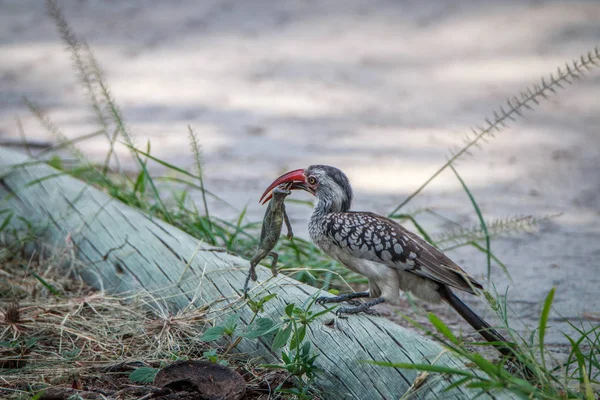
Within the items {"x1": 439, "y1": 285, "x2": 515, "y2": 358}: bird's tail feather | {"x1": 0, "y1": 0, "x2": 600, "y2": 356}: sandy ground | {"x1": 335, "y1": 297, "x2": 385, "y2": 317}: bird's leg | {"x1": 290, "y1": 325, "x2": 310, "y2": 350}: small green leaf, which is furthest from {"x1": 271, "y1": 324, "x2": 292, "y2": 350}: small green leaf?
{"x1": 0, "y1": 0, "x2": 600, "y2": 356}: sandy ground

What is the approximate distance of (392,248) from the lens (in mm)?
2766

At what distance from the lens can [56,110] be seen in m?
7.03

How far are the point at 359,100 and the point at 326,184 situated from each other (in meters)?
4.31

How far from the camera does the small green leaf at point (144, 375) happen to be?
2.44m

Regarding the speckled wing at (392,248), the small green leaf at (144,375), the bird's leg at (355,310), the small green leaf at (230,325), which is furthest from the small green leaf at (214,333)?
the speckled wing at (392,248)

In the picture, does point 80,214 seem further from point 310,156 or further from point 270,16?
point 270,16

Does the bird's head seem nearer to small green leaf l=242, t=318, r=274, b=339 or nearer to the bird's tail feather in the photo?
the bird's tail feather

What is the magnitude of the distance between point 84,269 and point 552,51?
→ 18.7 ft

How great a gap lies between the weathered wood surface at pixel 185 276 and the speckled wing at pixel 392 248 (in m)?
0.26

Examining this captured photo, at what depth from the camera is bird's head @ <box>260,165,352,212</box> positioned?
120 inches

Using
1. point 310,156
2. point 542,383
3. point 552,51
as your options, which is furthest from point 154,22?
point 542,383

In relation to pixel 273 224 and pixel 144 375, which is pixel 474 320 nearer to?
pixel 273 224

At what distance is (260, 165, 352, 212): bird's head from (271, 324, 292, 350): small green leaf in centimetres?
75

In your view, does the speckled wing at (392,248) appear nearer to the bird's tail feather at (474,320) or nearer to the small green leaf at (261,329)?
the bird's tail feather at (474,320)
